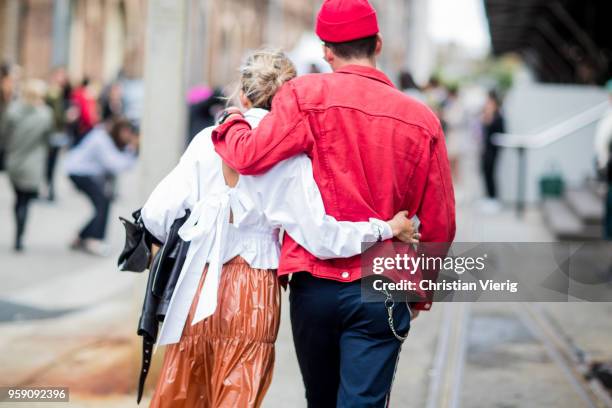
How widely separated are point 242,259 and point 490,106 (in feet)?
40.3

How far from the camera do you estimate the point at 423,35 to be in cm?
12306

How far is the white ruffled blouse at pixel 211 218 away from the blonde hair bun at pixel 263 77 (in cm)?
8

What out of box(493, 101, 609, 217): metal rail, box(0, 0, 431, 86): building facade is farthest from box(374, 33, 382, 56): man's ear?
box(0, 0, 431, 86): building facade

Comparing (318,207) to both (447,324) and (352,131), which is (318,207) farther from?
(447,324)

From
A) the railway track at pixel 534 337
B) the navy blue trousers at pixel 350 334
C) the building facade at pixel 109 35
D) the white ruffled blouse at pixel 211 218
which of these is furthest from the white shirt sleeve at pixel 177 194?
the building facade at pixel 109 35

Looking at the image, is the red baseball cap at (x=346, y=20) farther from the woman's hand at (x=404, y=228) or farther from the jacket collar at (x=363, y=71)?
the woman's hand at (x=404, y=228)

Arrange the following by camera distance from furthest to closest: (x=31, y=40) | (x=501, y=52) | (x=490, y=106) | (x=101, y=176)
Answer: (x=501, y=52) < (x=31, y=40) < (x=490, y=106) < (x=101, y=176)

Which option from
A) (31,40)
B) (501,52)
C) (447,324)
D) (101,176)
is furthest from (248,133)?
(501,52)

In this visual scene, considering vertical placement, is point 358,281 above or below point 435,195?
below

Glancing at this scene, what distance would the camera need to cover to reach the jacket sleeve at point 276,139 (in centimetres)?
317

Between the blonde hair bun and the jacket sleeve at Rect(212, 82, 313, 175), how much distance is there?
12.8 inches

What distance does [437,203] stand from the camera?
331 cm

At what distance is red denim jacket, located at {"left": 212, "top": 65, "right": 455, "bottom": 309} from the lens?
10.4ft

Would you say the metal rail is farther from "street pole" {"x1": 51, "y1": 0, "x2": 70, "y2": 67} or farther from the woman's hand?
"street pole" {"x1": 51, "y1": 0, "x2": 70, "y2": 67}
